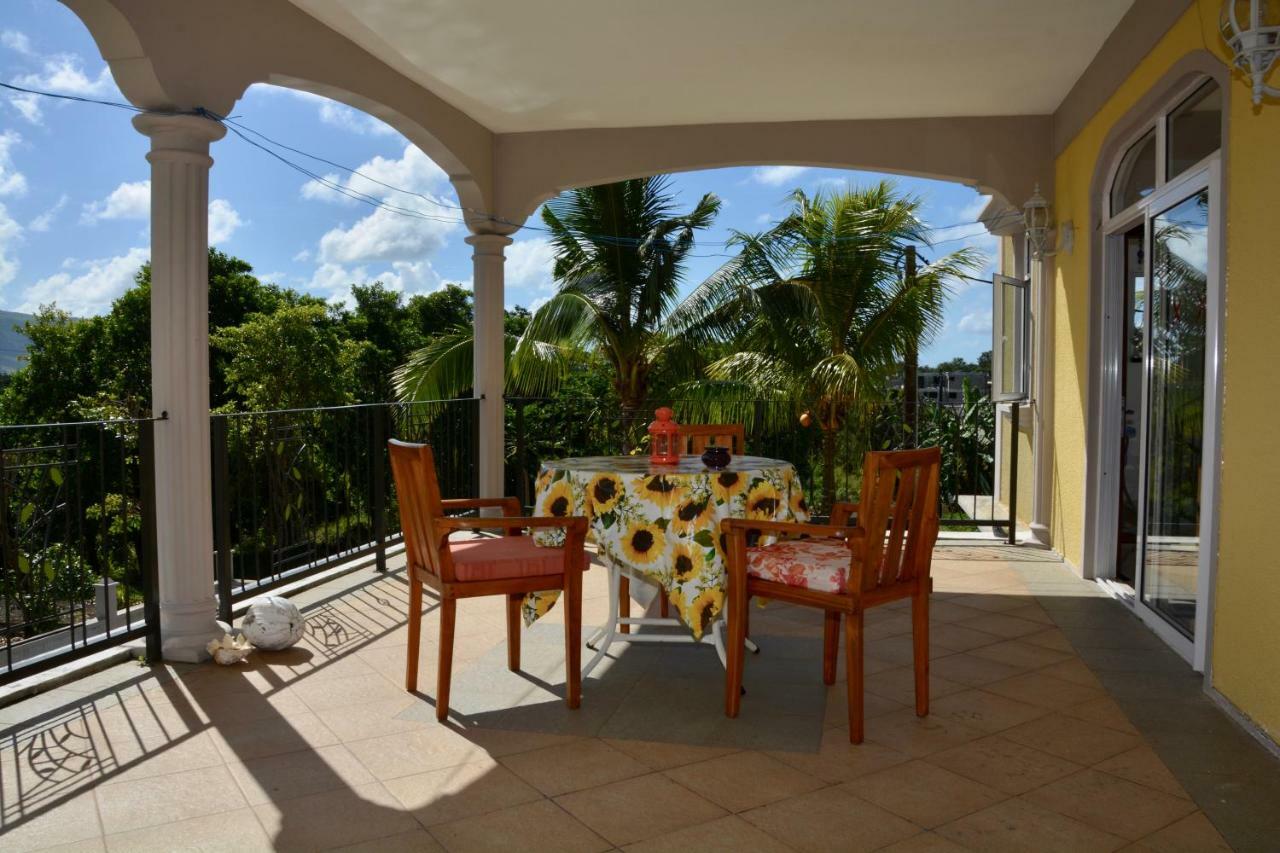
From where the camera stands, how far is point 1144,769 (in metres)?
2.61

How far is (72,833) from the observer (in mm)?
2236

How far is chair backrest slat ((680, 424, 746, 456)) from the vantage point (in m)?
4.34

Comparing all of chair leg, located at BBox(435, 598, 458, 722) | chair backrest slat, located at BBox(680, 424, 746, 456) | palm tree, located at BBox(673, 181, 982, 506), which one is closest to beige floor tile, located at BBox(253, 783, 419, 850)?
chair leg, located at BBox(435, 598, 458, 722)

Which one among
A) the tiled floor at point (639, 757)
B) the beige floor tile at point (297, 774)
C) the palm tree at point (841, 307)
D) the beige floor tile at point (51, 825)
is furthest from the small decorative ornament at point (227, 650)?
the palm tree at point (841, 307)

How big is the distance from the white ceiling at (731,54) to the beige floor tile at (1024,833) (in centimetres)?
338

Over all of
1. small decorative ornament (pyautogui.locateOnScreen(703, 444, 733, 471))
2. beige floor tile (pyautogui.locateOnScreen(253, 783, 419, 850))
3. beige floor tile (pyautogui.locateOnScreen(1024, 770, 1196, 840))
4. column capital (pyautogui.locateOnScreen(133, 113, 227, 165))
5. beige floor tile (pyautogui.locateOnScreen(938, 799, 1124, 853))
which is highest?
column capital (pyautogui.locateOnScreen(133, 113, 227, 165))

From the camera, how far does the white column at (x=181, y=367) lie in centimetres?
349

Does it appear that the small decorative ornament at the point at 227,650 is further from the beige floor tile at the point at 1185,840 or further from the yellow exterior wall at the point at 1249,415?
the yellow exterior wall at the point at 1249,415

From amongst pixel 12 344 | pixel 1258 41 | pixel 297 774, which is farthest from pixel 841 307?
pixel 12 344

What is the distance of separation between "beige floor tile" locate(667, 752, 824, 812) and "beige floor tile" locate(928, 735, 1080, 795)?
0.42 meters

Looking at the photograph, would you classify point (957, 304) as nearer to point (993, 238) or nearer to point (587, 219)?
point (993, 238)

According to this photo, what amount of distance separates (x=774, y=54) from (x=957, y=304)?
283cm

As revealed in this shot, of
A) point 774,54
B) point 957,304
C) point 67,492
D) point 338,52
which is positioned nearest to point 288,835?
point 67,492

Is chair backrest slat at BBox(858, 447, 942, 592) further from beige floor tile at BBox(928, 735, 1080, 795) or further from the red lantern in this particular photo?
the red lantern
